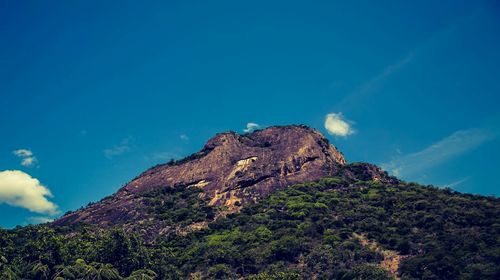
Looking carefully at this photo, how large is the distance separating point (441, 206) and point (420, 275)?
3059cm

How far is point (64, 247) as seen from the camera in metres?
85.3

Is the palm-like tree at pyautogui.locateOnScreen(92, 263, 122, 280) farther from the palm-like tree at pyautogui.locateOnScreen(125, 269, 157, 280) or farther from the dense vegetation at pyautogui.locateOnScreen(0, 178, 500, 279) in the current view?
the palm-like tree at pyautogui.locateOnScreen(125, 269, 157, 280)

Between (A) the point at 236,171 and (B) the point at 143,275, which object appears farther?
(A) the point at 236,171

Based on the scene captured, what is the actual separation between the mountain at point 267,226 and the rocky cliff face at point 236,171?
42 cm

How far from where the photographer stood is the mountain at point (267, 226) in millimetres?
80312

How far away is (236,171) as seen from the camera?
14550 cm

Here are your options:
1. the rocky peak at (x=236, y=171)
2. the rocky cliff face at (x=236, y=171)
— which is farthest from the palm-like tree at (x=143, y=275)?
the rocky peak at (x=236, y=171)

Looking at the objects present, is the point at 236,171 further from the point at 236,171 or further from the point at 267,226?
the point at 267,226

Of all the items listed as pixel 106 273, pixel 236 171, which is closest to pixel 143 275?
pixel 106 273

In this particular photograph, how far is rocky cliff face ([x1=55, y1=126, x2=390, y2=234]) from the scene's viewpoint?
133m

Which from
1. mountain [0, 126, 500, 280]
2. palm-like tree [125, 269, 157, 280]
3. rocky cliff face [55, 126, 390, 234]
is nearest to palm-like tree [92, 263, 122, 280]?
mountain [0, 126, 500, 280]

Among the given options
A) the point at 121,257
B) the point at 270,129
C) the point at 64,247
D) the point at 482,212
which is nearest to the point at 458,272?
the point at 482,212

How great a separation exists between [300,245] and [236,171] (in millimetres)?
54698

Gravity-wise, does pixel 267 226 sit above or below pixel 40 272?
above
